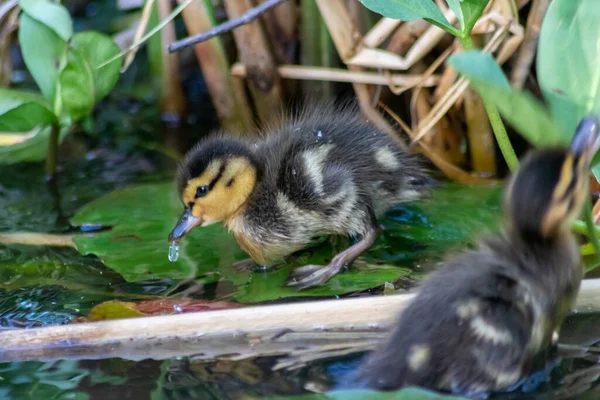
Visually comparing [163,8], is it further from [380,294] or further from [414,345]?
[414,345]

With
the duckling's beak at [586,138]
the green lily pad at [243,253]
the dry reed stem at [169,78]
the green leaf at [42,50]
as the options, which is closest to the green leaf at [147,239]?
the green lily pad at [243,253]

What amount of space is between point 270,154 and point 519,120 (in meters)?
0.96

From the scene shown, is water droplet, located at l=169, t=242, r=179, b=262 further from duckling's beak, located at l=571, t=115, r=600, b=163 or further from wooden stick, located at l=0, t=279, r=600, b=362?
duckling's beak, located at l=571, t=115, r=600, b=163

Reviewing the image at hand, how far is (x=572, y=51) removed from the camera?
75.5 inches

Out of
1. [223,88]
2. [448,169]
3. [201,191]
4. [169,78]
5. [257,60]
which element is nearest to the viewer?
[201,191]

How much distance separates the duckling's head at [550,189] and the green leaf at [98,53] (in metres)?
1.62

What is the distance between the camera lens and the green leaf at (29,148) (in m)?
3.04

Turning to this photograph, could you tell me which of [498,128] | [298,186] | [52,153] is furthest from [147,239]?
[498,128]

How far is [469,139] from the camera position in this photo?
9.83 ft

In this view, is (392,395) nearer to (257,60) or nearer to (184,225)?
(184,225)

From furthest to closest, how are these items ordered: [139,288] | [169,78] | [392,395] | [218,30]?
[169,78]
[218,30]
[139,288]
[392,395]

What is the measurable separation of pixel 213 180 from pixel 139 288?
0.34 meters

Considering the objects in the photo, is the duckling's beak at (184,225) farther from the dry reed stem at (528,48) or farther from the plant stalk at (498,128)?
the dry reed stem at (528,48)

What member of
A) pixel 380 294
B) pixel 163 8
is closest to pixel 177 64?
pixel 163 8
